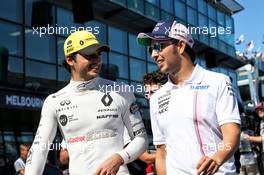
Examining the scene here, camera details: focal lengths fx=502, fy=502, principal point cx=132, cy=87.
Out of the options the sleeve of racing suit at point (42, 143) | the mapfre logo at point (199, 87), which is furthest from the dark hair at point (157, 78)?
the mapfre logo at point (199, 87)

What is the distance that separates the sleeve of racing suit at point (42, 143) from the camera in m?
3.24

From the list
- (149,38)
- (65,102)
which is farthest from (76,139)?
(149,38)

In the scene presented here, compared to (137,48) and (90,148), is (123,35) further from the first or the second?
(90,148)

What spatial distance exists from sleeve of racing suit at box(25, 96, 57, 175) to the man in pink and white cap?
690 mm

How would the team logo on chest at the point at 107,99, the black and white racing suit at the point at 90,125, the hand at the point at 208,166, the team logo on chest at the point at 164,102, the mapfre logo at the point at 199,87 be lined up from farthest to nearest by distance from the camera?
the team logo on chest at the point at 107,99 → the black and white racing suit at the point at 90,125 → the team logo on chest at the point at 164,102 → the mapfre logo at the point at 199,87 → the hand at the point at 208,166

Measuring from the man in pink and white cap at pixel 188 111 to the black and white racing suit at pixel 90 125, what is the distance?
0.20m

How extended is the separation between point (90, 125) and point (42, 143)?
345 millimetres

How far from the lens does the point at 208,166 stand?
8.18 feet

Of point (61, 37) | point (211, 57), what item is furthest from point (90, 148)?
point (211, 57)

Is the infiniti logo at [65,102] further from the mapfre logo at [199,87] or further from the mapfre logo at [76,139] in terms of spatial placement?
the mapfre logo at [199,87]

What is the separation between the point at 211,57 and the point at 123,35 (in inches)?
372

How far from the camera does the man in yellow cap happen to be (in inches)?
126

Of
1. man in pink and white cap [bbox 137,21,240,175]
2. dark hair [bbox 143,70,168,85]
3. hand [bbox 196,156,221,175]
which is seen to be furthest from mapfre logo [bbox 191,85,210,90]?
dark hair [bbox 143,70,168,85]

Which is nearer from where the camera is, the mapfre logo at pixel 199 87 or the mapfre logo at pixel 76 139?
the mapfre logo at pixel 199 87
